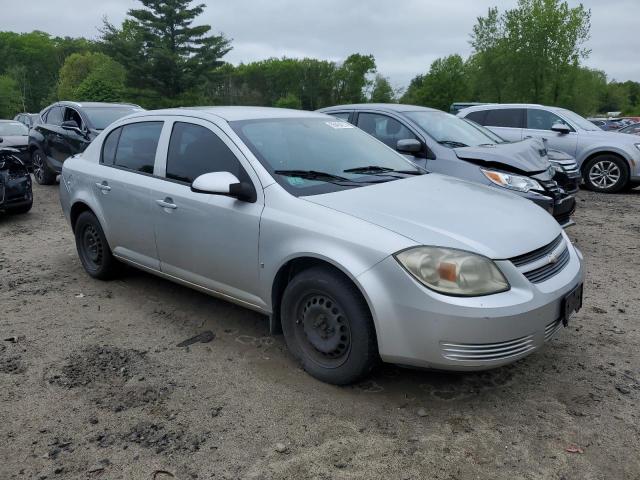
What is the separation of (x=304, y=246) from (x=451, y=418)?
49.1 inches

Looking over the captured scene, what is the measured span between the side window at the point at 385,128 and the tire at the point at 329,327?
12.7 ft

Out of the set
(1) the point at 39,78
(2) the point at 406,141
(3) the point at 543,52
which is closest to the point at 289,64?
(1) the point at 39,78

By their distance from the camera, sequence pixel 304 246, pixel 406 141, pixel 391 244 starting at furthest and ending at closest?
pixel 406 141, pixel 304 246, pixel 391 244

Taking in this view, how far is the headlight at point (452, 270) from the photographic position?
288 centimetres

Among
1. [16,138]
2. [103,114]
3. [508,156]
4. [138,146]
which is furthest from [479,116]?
[16,138]

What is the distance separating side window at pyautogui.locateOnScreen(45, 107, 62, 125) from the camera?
11422 mm

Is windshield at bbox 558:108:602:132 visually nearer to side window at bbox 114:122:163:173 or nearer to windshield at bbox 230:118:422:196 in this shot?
windshield at bbox 230:118:422:196

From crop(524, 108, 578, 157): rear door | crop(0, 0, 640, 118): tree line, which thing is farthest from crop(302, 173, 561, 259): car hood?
crop(0, 0, 640, 118): tree line

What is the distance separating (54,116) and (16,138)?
1.99 meters

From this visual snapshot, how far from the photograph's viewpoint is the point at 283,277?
353cm

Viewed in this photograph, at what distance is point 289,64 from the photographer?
316ft

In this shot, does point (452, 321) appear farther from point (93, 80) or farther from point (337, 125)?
point (93, 80)

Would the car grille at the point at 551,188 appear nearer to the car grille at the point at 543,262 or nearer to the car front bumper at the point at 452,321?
the car grille at the point at 543,262

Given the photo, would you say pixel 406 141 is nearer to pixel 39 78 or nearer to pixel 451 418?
pixel 451 418
